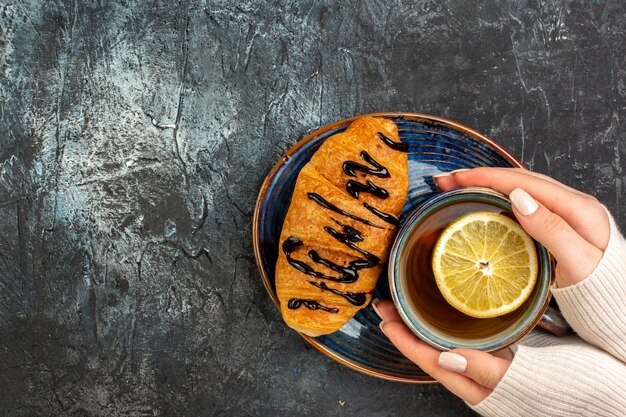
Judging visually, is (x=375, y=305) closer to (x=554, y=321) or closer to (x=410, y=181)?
(x=410, y=181)

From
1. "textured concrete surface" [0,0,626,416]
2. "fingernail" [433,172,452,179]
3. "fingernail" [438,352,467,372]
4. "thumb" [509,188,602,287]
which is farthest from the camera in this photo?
Answer: "textured concrete surface" [0,0,626,416]

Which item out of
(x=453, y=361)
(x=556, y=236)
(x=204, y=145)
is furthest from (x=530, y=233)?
(x=204, y=145)

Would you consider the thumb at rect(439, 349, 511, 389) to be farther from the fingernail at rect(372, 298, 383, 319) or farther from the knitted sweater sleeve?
the fingernail at rect(372, 298, 383, 319)

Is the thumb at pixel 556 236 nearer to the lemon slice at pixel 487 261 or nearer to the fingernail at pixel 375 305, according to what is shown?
the lemon slice at pixel 487 261

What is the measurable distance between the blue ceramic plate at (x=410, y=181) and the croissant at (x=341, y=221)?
0.10 m

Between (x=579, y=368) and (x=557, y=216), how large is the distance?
1.79ft

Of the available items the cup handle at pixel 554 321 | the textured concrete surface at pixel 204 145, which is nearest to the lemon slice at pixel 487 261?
the cup handle at pixel 554 321

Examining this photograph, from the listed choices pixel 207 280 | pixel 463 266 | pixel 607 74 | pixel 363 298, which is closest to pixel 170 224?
pixel 207 280

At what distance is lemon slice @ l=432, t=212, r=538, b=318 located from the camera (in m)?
1.84

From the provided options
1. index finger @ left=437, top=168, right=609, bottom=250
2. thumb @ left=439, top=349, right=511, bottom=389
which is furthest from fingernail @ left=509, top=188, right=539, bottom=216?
thumb @ left=439, top=349, right=511, bottom=389

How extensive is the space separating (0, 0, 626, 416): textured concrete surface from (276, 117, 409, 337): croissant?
33 cm

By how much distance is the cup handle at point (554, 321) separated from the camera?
2.03m

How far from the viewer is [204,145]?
218cm

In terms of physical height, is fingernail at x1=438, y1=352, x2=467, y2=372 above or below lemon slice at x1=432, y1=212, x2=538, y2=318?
below
